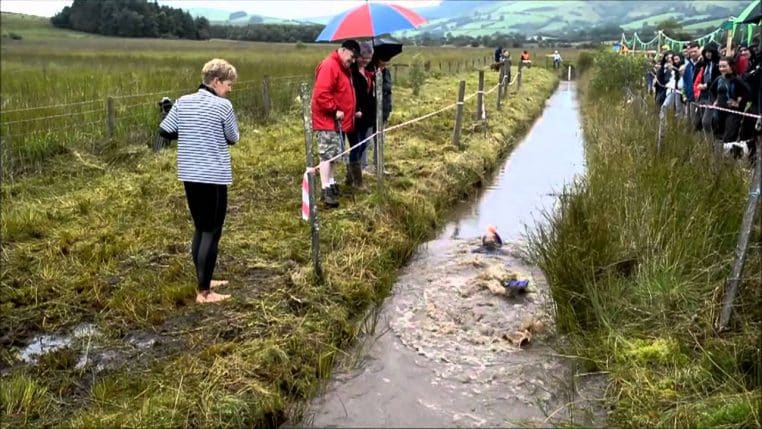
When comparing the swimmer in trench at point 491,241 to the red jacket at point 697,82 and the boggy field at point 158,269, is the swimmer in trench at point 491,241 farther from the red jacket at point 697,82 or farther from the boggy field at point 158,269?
the red jacket at point 697,82

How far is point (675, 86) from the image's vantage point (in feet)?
37.8

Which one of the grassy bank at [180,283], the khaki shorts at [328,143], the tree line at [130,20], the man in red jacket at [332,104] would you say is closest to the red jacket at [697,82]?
the grassy bank at [180,283]

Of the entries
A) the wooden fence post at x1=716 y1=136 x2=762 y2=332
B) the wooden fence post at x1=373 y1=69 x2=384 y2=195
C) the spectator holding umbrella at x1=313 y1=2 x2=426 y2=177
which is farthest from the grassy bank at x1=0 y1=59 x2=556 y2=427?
the wooden fence post at x1=716 y1=136 x2=762 y2=332

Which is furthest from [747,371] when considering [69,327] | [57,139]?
[57,139]

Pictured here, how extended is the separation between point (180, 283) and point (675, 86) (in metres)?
9.51

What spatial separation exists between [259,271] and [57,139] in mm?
4552

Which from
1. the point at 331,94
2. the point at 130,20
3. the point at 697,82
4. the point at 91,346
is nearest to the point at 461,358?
the point at 91,346

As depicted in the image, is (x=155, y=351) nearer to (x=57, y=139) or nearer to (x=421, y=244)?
(x=421, y=244)

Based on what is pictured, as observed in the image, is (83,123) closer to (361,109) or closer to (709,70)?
(361,109)

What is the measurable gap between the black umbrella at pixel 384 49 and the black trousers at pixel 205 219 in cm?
363

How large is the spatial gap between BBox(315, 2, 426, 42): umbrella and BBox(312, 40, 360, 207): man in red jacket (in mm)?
145

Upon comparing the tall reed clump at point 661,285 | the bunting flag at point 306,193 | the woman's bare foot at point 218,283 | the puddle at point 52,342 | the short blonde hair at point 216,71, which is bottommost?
the puddle at point 52,342

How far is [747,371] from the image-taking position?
3.45m

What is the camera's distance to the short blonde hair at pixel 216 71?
442cm
